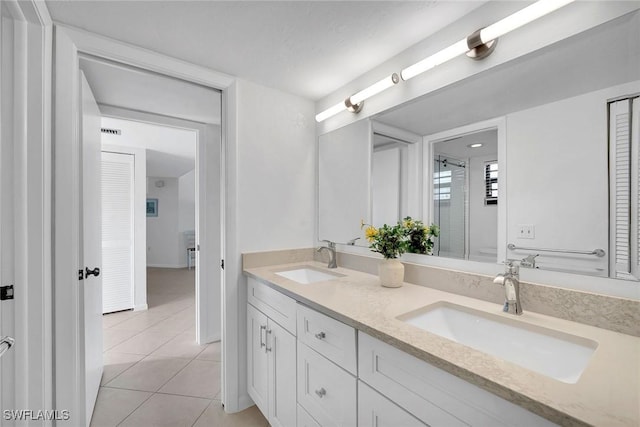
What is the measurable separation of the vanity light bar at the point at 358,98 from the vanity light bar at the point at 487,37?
0.38 ft

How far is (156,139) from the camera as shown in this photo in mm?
3320

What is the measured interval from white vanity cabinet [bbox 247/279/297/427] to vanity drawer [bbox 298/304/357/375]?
104mm

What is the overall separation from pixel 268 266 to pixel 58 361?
1111 mm

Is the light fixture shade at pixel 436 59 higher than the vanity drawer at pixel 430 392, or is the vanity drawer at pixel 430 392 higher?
the light fixture shade at pixel 436 59

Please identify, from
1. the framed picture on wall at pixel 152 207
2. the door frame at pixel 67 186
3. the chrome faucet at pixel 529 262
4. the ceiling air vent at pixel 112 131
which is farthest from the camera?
the framed picture on wall at pixel 152 207

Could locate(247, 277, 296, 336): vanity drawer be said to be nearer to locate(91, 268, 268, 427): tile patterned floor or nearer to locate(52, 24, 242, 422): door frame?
locate(91, 268, 268, 427): tile patterned floor

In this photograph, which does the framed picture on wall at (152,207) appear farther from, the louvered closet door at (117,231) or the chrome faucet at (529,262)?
the chrome faucet at (529,262)

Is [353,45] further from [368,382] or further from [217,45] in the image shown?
[368,382]

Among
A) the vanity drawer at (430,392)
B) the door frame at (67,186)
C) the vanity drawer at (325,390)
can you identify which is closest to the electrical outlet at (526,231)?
the vanity drawer at (430,392)

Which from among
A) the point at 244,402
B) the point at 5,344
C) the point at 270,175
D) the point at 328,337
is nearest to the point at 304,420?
the point at 328,337

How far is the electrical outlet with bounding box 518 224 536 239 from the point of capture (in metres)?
1.09

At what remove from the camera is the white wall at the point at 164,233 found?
264 inches

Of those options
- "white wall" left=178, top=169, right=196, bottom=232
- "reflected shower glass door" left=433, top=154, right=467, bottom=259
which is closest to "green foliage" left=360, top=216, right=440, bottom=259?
"reflected shower glass door" left=433, top=154, right=467, bottom=259

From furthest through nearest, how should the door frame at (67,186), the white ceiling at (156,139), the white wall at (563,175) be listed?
the white ceiling at (156,139) < the door frame at (67,186) < the white wall at (563,175)
